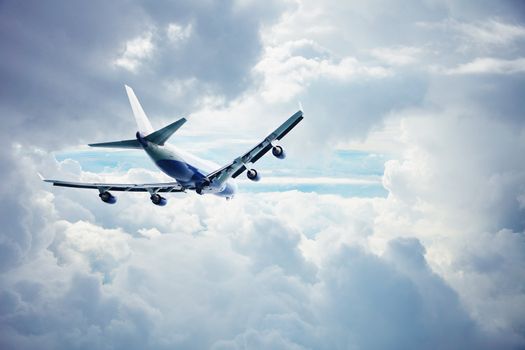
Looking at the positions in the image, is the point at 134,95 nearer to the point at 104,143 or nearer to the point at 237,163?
the point at 104,143

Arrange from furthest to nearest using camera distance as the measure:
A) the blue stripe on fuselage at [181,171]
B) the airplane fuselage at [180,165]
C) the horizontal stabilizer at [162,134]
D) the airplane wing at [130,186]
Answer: the airplane wing at [130,186]
the blue stripe on fuselage at [181,171]
the airplane fuselage at [180,165]
the horizontal stabilizer at [162,134]

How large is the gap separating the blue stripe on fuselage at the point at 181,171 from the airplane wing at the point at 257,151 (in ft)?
4.68

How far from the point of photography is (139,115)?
46.4 m

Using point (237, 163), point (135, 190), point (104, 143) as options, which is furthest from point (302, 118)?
point (135, 190)

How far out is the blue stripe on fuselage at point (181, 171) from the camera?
43.3m

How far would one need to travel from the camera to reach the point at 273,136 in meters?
40.7

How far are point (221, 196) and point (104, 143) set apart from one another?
60.8ft

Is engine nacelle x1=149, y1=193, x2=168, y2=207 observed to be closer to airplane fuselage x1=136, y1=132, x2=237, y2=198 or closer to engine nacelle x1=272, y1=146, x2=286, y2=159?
airplane fuselage x1=136, y1=132, x2=237, y2=198

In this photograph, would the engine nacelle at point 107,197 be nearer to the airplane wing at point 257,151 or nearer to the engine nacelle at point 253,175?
the airplane wing at point 257,151

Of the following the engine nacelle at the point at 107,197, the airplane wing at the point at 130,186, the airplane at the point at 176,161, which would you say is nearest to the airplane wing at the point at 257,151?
the airplane at the point at 176,161

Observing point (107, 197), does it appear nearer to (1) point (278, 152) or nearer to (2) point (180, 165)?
(2) point (180, 165)

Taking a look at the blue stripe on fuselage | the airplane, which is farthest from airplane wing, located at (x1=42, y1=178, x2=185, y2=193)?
the blue stripe on fuselage

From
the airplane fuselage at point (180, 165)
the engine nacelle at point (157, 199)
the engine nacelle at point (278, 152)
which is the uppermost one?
the engine nacelle at point (278, 152)

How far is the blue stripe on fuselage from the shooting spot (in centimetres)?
4334
